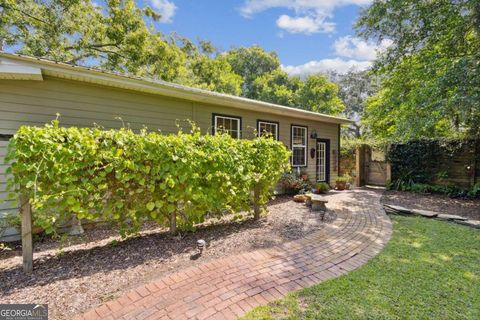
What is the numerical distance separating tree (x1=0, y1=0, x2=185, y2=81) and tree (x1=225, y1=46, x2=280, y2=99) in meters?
15.9

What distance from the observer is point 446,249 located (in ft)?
12.9

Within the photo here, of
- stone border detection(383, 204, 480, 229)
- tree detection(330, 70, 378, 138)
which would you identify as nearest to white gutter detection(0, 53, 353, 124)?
stone border detection(383, 204, 480, 229)

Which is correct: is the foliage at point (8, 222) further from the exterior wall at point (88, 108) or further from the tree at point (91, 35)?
the tree at point (91, 35)

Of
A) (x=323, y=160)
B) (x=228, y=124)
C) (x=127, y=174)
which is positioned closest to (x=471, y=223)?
(x=323, y=160)

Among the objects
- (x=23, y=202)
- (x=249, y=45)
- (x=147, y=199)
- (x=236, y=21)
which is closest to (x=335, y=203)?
(x=147, y=199)

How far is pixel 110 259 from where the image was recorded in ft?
10.6

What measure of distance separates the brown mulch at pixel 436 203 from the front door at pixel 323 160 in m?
2.34

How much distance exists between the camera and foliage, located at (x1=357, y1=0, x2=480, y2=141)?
20.2ft

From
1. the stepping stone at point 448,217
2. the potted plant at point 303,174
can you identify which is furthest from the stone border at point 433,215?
the potted plant at point 303,174

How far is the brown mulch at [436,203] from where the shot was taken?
651 centimetres

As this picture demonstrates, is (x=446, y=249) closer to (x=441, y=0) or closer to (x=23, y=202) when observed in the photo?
(x=23, y=202)

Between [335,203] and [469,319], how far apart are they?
4.95m

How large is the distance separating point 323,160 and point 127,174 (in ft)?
28.8

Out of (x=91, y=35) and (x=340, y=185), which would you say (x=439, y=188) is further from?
(x=91, y=35)
